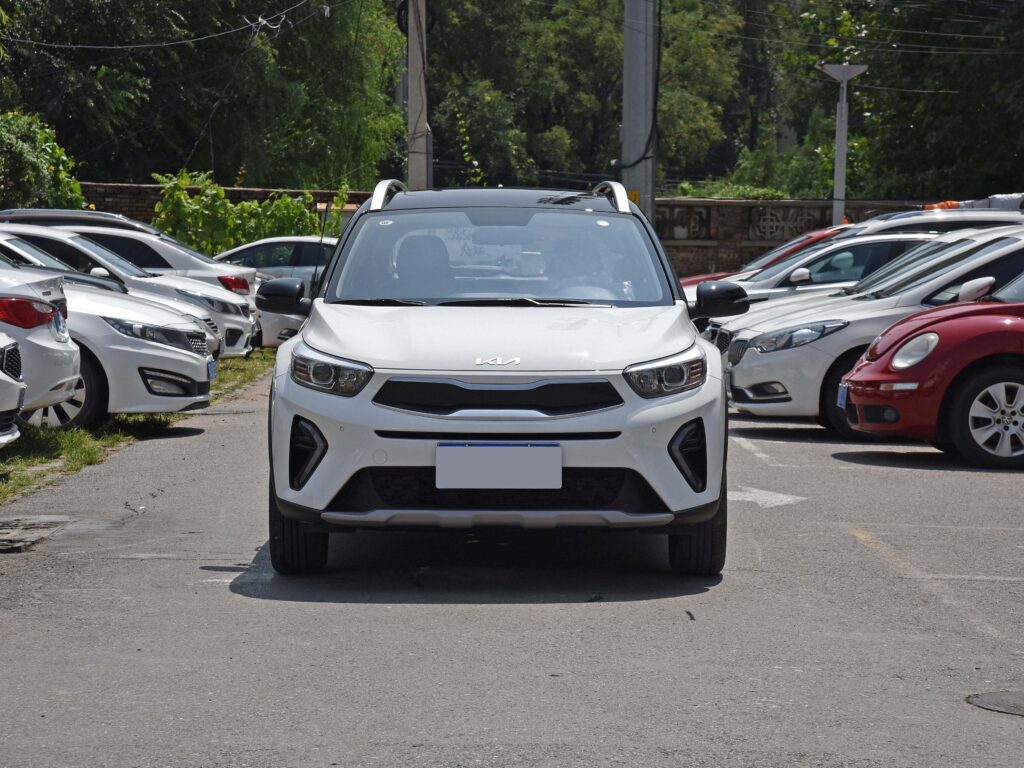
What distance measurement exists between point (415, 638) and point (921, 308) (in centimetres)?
793

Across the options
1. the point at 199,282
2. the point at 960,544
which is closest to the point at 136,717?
the point at 960,544

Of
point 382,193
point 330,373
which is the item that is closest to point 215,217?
point 382,193

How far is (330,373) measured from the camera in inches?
259

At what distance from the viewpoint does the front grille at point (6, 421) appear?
9.09 meters

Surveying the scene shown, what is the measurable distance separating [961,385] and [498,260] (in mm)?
4665

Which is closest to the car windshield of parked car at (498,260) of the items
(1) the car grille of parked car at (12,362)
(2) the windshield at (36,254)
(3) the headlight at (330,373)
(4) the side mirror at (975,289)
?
(3) the headlight at (330,373)

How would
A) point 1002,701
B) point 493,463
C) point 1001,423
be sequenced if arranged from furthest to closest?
point 1001,423 < point 493,463 < point 1002,701

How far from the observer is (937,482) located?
10281 mm

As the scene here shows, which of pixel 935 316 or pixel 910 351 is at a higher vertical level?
pixel 935 316

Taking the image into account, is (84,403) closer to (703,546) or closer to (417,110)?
(703,546)

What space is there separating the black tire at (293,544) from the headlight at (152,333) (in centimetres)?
584

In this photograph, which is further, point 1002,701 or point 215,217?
point 215,217

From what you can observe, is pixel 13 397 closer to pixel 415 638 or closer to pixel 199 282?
pixel 415 638

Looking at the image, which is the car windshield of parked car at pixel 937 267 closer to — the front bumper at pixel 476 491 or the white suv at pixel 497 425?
the white suv at pixel 497 425
